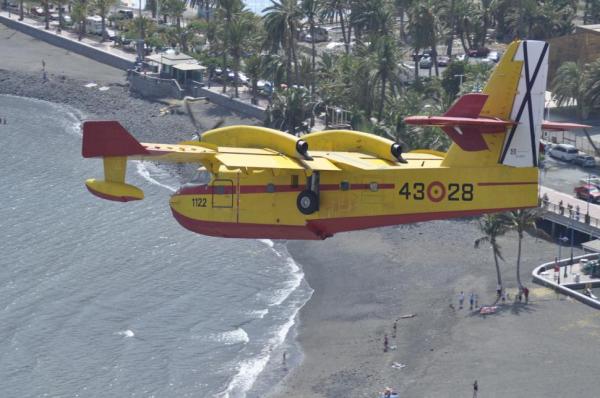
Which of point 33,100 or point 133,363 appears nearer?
point 133,363

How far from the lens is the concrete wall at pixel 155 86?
13850 cm

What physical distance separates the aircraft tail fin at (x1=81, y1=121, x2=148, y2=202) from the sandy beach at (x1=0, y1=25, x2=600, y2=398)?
74.6 feet

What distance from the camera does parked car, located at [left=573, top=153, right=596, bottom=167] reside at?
104062 mm

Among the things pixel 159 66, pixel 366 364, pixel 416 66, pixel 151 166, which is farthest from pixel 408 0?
pixel 366 364

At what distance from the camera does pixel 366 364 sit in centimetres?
7119

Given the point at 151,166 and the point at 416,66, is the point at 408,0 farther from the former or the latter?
the point at 151,166

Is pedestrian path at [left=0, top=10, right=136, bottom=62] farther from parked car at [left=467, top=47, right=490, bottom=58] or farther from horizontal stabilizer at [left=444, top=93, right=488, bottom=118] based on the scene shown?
horizontal stabilizer at [left=444, top=93, right=488, bottom=118]

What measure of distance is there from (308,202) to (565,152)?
194ft

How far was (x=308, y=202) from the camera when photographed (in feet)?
166

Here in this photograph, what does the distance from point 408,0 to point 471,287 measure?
65.1m

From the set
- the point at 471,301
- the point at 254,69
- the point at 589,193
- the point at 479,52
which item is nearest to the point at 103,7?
the point at 254,69

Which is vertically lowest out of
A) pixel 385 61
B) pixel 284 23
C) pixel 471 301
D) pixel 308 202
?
pixel 471 301

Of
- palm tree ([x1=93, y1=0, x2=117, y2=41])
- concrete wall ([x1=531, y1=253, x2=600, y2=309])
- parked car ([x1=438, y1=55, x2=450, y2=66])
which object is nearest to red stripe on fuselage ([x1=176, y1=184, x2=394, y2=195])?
concrete wall ([x1=531, y1=253, x2=600, y2=309])

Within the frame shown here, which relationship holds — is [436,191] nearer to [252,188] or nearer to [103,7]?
[252,188]
